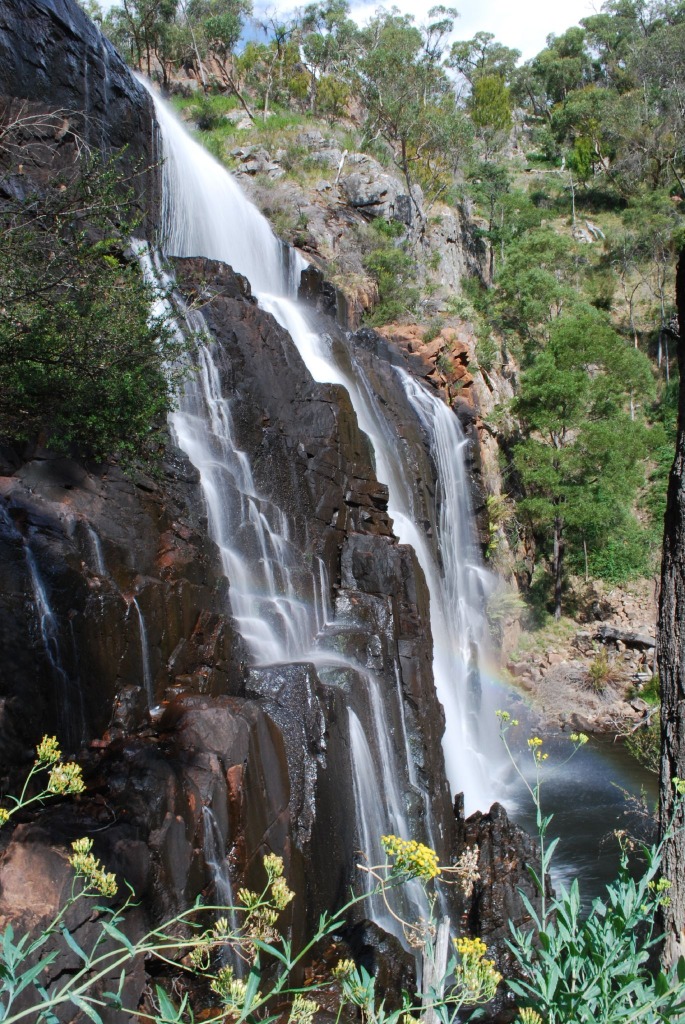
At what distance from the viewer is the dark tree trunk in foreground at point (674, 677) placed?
11.6ft

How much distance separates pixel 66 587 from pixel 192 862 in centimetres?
277

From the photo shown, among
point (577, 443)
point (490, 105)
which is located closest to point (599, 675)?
point (577, 443)

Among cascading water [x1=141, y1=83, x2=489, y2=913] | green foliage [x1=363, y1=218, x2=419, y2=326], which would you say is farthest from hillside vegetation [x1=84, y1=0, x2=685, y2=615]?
cascading water [x1=141, y1=83, x2=489, y2=913]

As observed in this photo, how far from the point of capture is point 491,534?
22969mm


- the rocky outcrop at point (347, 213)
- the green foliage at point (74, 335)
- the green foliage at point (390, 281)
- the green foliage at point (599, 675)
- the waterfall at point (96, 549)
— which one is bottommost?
the green foliage at point (599, 675)

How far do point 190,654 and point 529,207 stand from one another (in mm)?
38661

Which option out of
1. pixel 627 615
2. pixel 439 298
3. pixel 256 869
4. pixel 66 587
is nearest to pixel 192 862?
pixel 256 869

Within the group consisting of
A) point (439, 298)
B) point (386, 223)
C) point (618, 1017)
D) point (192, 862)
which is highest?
point (386, 223)

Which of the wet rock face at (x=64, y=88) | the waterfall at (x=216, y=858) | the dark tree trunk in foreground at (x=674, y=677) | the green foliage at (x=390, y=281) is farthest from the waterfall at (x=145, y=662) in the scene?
the green foliage at (x=390, y=281)

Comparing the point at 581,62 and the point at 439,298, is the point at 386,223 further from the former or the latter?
the point at 581,62

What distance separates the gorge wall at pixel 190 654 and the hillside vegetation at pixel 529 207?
11468mm

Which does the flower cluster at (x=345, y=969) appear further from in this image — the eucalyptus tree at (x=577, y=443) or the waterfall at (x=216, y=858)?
the eucalyptus tree at (x=577, y=443)

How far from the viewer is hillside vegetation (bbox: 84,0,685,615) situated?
2456 centimetres

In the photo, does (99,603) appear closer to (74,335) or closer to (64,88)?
(74,335)
